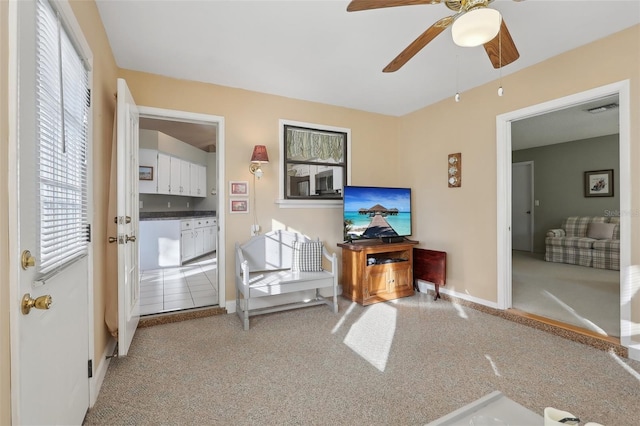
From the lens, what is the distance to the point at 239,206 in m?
3.46

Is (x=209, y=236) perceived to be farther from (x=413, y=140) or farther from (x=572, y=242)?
(x=572, y=242)

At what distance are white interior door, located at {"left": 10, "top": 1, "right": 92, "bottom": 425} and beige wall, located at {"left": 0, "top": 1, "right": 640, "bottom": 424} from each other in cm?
59

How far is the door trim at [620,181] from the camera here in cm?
238

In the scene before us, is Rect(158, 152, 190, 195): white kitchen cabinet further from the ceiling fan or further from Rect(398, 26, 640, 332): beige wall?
the ceiling fan

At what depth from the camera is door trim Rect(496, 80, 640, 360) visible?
7.79 feet

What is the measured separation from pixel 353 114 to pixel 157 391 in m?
3.62

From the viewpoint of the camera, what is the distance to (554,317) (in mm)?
3008

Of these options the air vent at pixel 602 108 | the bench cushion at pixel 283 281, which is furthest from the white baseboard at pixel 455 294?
the air vent at pixel 602 108

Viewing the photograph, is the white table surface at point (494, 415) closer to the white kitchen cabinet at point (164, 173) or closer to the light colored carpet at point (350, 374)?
the light colored carpet at point (350, 374)

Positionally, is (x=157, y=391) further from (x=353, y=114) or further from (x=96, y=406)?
(x=353, y=114)

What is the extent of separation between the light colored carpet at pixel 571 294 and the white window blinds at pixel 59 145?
3.84 m

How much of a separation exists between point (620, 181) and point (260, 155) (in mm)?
3109

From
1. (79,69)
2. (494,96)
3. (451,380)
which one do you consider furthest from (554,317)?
(79,69)

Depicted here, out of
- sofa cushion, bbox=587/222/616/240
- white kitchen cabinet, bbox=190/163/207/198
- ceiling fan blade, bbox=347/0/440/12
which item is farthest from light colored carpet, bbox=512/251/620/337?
white kitchen cabinet, bbox=190/163/207/198
